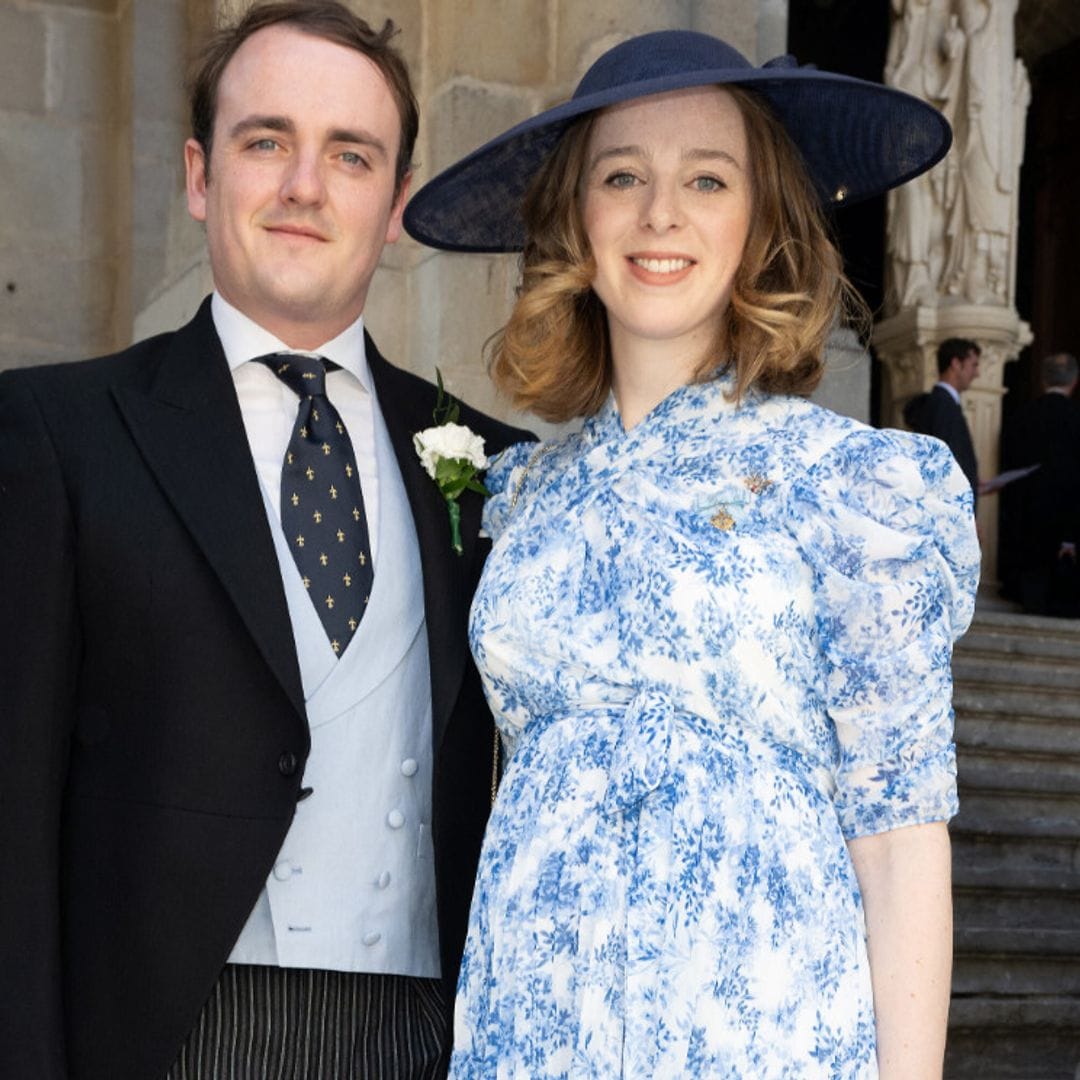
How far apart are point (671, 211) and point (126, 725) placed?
36.6 inches

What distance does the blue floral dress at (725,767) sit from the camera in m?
1.93

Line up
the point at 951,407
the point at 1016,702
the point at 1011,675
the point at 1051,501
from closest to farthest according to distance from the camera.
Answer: the point at 1016,702
the point at 1011,675
the point at 951,407
the point at 1051,501

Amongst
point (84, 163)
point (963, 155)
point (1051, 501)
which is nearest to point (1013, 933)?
point (84, 163)

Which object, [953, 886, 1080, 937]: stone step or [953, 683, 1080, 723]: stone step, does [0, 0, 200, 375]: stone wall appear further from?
[953, 683, 1080, 723]: stone step

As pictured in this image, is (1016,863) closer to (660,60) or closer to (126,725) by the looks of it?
(660,60)

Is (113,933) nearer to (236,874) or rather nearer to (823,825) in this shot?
(236,874)

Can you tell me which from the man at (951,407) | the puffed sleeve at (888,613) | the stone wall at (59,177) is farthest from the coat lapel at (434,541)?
the man at (951,407)

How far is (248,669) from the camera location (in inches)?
81.7

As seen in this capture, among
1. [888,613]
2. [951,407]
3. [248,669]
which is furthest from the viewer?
[951,407]

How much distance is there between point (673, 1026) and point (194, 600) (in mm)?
741

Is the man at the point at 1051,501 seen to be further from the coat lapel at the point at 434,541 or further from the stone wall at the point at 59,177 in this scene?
the coat lapel at the point at 434,541

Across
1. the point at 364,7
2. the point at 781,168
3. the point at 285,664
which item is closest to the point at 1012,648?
the point at 364,7

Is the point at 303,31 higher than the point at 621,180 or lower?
higher

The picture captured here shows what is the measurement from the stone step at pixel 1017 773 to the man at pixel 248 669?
323 centimetres
